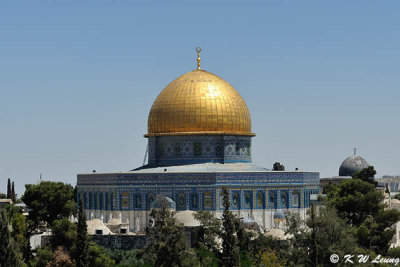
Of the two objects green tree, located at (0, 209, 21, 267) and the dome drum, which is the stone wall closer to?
green tree, located at (0, 209, 21, 267)

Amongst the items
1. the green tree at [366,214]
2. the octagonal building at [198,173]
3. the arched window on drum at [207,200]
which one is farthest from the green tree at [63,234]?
the green tree at [366,214]

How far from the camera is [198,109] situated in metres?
54.8

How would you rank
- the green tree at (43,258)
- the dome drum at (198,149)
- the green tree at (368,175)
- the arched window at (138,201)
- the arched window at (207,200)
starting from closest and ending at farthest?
1. the green tree at (43,258)
2. the arched window at (207,200)
3. the arched window at (138,201)
4. the dome drum at (198,149)
5. the green tree at (368,175)

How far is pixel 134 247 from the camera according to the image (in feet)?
142

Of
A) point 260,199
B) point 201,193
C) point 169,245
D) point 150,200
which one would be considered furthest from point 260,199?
point 169,245

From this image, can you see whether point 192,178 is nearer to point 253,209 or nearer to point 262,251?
point 253,209

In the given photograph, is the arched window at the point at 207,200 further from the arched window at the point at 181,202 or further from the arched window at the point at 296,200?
the arched window at the point at 296,200

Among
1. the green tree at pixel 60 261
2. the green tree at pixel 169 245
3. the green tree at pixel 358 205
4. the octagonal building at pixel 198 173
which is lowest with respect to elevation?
the green tree at pixel 60 261

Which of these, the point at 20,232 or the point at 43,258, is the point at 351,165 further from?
the point at 43,258

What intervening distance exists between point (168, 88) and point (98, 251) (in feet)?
57.6

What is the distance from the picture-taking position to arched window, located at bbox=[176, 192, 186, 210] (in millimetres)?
50812

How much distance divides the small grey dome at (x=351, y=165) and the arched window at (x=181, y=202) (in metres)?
37.2

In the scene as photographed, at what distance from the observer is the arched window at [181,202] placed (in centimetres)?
5081

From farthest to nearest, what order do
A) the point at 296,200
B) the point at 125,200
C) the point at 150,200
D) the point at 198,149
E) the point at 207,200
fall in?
→ the point at 198,149 < the point at 296,200 < the point at 125,200 < the point at 150,200 < the point at 207,200
